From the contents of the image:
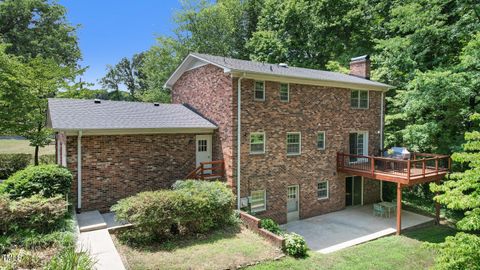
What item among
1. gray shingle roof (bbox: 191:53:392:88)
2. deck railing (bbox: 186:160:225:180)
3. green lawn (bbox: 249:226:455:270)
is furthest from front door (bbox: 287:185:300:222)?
gray shingle roof (bbox: 191:53:392:88)

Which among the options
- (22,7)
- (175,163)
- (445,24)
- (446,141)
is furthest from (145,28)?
(446,141)

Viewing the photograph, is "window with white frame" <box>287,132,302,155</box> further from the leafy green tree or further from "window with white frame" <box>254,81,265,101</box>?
the leafy green tree

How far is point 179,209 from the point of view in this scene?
9352 mm

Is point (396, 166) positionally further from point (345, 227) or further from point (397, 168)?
point (345, 227)

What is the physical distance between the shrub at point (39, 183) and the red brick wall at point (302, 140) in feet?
21.6

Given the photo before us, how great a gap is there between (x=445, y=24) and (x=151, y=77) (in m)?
26.0

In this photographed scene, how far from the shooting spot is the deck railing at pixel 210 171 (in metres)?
12.5

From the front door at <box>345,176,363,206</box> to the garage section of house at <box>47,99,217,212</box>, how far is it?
7913mm

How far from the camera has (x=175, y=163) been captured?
1299cm

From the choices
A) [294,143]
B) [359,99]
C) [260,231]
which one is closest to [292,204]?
[294,143]

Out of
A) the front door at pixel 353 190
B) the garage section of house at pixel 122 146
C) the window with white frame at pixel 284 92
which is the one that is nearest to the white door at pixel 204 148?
the garage section of house at pixel 122 146

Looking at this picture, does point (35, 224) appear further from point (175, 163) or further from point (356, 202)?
point (356, 202)

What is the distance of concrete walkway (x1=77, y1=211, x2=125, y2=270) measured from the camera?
7.15 meters

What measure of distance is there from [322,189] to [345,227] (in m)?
2.41
